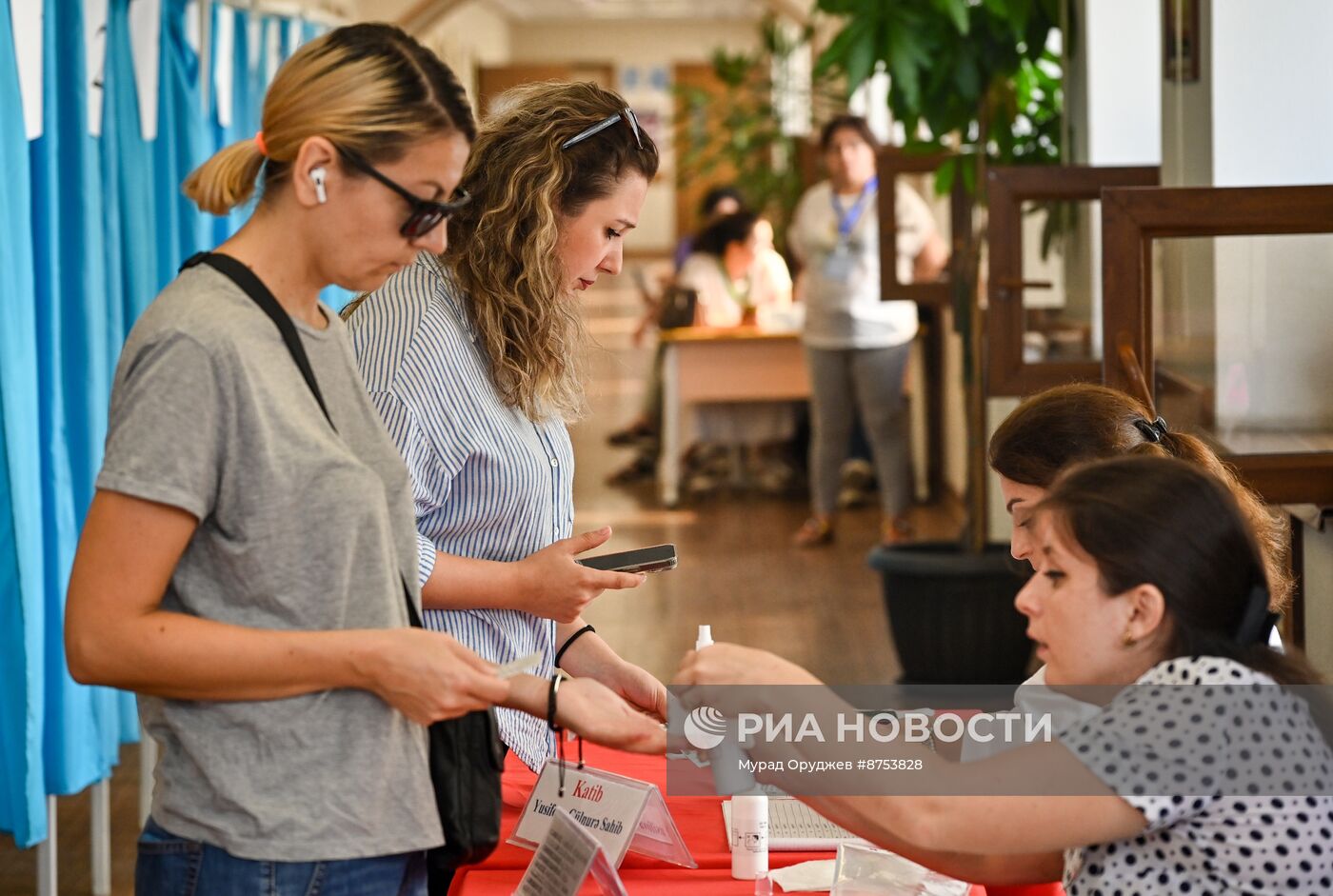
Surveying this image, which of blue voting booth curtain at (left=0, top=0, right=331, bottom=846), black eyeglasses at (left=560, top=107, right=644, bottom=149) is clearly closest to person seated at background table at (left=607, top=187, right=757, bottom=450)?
blue voting booth curtain at (left=0, top=0, right=331, bottom=846)

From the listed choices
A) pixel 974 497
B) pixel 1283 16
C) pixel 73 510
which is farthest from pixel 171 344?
pixel 974 497

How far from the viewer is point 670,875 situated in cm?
166

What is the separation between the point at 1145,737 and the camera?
50.7 inches

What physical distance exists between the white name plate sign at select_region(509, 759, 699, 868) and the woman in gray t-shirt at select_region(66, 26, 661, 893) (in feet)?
1.23

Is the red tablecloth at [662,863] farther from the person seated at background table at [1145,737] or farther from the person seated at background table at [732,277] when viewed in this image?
the person seated at background table at [732,277]

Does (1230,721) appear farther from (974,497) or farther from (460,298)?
(974,497)

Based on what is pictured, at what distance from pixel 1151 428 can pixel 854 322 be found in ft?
15.6

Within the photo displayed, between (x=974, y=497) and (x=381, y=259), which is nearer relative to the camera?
(x=381, y=259)

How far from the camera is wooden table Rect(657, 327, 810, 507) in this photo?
299 inches

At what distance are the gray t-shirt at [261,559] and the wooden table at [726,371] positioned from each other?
6324 millimetres

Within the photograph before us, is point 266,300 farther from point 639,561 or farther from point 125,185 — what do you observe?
point 125,185

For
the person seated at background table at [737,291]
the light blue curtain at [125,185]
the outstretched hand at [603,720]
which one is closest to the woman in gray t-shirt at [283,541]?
the outstretched hand at [603,720]

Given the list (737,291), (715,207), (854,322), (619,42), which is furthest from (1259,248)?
(619,42)

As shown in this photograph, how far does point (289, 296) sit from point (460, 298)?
54 centimetres
